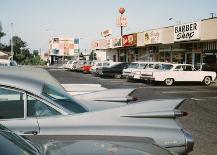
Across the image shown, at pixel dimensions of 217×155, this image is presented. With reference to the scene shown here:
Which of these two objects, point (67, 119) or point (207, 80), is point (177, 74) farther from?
point (67, 119)

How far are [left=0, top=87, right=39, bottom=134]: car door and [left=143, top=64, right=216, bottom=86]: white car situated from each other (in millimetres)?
18879

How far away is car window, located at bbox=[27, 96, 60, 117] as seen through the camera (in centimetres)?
411

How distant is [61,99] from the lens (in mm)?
4520

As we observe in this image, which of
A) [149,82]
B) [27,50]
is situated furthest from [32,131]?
[27,50]

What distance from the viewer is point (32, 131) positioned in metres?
3.88

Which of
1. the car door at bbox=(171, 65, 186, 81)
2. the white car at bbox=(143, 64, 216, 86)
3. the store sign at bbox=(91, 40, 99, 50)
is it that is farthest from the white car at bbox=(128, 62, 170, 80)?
the store sign at bbox=(91, 40, 99, 50)

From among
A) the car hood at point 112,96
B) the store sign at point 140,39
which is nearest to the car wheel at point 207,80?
the store sign at point 140,39

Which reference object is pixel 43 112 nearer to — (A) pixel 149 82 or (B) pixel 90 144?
(B) pixel 90 144

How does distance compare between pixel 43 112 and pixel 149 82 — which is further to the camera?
pixel 149 82

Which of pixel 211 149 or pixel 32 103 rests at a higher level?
pixel 32 103

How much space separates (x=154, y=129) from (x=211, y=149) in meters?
3.09

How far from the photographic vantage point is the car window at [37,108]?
162 inches

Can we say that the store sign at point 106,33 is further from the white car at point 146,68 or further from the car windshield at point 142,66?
the white car at point 146,68

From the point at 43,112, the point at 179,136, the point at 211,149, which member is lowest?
the point at 211,149
